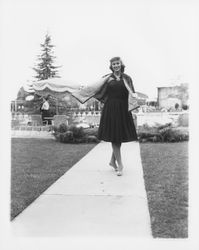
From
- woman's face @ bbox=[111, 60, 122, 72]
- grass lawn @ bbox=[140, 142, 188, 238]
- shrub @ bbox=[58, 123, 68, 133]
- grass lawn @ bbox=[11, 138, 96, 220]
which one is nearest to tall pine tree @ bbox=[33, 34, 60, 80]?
woman's face @ bbox=[111, 60, 122, 72]

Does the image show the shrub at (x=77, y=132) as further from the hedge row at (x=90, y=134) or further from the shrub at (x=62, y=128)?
the shrub at (x=62, y=128)

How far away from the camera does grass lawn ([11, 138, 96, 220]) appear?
415 centimetres

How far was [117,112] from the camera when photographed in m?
4.84

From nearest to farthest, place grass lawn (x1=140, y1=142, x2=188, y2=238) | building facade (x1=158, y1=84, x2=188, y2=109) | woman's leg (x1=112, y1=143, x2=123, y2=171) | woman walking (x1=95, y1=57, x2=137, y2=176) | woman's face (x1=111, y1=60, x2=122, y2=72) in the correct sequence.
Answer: grass lawn (x1=140, y1=142, x2=188, y2=238)
building facade (x1=158, y1=84, x2=188, y2=109)
woman's face (x1=111, y1=60, x2=122, y2=72)
woman walking (x1=95, y1=57, x2=137, y2=176)
woman's leg (x1=112, y1=143, x2=123, y2=171)

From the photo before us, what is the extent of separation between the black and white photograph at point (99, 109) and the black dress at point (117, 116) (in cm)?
1

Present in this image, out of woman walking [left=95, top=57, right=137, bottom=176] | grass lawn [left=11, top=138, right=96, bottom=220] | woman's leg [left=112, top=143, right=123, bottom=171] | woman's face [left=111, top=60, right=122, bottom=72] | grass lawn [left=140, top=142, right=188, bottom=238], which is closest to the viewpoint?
grass lawn [left=140, top=142, right=188, bottom=238]

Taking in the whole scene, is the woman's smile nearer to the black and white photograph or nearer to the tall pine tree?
the black and white photograph

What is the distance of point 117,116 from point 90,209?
1503 millimetres

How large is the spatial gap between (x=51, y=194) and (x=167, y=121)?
380cm

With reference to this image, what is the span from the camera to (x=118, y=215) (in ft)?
12.1

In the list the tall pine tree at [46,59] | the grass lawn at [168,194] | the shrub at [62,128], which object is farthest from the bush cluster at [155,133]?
the tall pine tree at [46,59]

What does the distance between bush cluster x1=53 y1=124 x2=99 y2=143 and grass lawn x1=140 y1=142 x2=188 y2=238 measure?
224 centimetres

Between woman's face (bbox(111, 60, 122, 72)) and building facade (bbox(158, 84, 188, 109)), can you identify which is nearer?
building facade (bbox(158, 84, 188, 109))

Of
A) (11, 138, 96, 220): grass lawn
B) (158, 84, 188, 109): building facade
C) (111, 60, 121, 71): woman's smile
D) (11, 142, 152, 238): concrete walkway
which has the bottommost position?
(11, 142, 152, 238): concrete walkway
